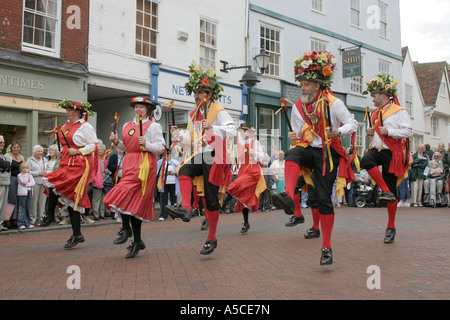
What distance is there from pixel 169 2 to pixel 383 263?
13.1m

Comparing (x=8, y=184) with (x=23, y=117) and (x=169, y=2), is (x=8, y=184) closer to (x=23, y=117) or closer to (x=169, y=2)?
(x=23, y=117)

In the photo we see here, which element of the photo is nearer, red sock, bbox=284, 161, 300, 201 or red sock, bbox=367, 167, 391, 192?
red sock, bbox=284, 161, 300, 201

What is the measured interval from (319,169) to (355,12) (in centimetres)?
2176

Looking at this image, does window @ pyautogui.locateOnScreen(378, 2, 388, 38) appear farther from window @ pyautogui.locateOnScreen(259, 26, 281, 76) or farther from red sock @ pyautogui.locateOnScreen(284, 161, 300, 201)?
red sock @ pyautogui.locateOnScreen(284, 161, 300, 201)

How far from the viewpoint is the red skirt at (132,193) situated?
546 cm

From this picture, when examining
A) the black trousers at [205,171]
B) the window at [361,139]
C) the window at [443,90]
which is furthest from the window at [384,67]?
the black trousers at [205,171]

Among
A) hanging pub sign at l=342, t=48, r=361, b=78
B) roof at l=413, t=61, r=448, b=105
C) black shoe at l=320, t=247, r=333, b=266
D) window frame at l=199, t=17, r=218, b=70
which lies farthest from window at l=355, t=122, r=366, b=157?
black shoe at l=320, t=247, r=333, b=266

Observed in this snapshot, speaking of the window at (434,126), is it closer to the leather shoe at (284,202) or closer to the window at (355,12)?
the window at (355,12)

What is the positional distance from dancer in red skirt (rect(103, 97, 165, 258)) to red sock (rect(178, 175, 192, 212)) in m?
0.42

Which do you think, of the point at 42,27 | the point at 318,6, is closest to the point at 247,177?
the point at 42,27

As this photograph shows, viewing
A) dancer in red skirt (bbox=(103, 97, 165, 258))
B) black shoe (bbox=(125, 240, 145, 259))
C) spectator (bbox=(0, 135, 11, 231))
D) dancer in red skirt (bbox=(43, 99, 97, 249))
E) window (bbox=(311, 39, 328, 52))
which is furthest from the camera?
window (bbox=(311, 39, 328, 52))

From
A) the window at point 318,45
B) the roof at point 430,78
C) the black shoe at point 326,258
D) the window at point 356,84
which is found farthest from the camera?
the roof at point 430,78

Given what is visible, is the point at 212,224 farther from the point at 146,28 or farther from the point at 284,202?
the point at 146,28

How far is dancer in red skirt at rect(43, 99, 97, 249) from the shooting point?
21.0 ft
